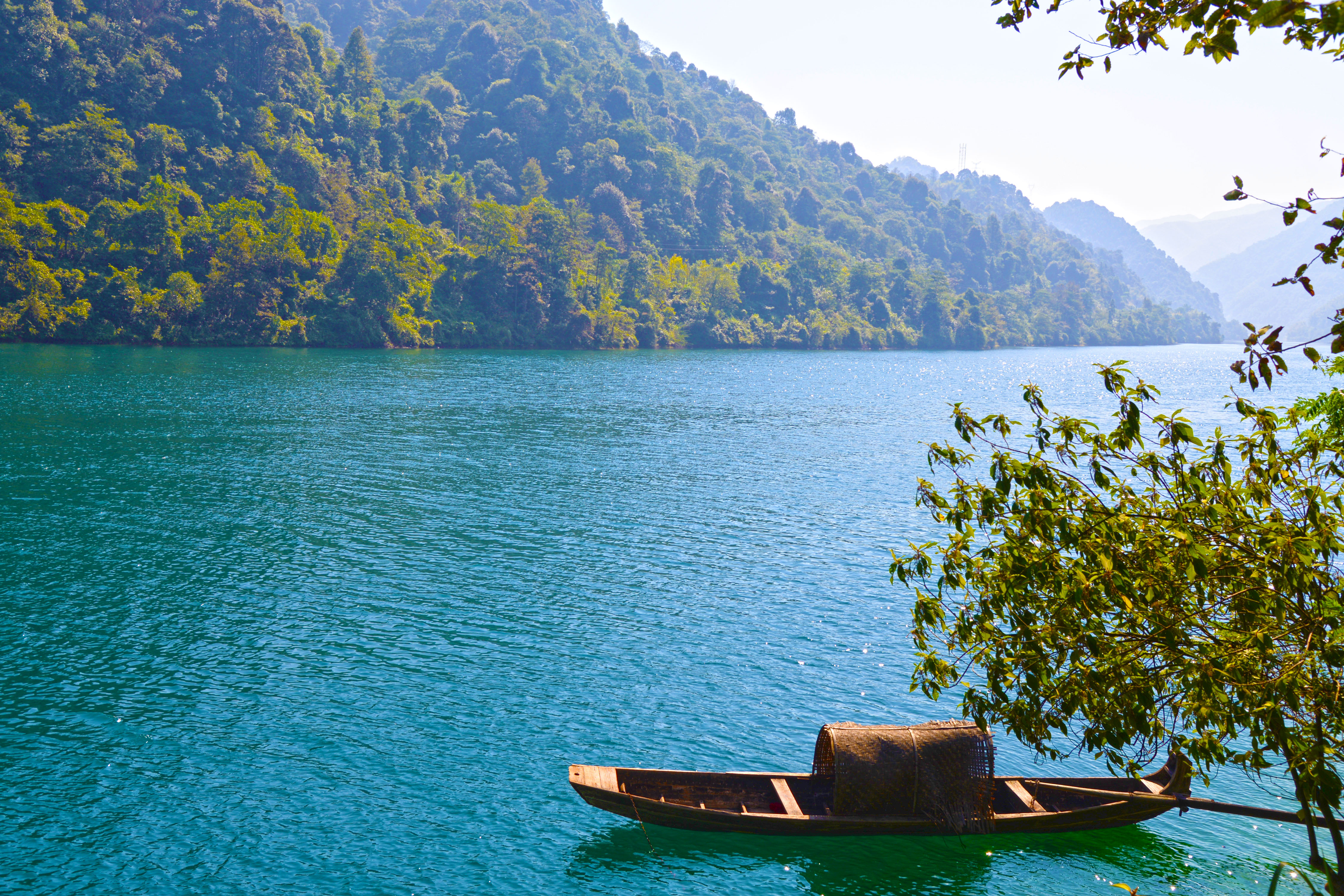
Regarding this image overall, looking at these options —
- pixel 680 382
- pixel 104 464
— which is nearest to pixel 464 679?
pixel 104 464

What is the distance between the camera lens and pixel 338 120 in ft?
552

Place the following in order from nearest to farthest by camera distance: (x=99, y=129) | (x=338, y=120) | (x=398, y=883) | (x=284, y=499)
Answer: (x=398, y=883)
(x=284, y=499)
(x=99, y=129)
(x=338, y=120)

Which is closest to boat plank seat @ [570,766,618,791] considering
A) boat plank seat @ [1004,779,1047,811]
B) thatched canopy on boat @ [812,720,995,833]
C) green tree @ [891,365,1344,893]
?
thatched canopy on boat @ [812,720,995,833]

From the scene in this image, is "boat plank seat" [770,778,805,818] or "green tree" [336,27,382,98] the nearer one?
"boat plank seat" [770,778,805,818]

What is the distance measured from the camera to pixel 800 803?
17453 mm

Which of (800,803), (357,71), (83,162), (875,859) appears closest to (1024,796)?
(875,859)

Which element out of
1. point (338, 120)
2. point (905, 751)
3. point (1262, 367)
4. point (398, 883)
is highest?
point (338, 120)

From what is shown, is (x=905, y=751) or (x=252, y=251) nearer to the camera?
(x=905, y=751)

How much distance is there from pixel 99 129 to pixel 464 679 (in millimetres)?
131670

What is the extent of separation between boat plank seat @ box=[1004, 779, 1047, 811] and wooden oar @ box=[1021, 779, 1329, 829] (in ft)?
0.68

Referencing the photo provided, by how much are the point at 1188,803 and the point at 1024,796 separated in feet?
12.0

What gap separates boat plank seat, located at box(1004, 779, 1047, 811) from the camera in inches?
687

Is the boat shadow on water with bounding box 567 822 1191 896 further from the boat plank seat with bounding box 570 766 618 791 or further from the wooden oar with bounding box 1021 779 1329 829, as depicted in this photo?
the boat plank seat with bounding box 570 766 618 791

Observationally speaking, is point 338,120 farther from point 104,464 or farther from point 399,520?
point 399,520
